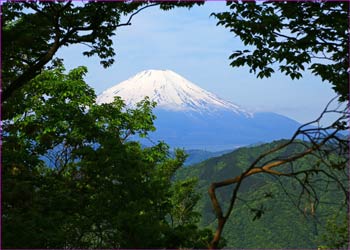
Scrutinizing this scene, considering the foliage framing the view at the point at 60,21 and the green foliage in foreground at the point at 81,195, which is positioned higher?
the foliage framing the view at the point at 60,21

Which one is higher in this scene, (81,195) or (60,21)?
(60,21)

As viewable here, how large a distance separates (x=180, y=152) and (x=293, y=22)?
26.4 metres

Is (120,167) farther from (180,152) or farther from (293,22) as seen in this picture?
(180,152)

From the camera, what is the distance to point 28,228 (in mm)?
9875

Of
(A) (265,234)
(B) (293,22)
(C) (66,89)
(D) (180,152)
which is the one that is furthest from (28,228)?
(A) (265,234)

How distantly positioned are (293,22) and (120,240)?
594cm

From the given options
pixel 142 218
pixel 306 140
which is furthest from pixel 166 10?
pixel 306 140

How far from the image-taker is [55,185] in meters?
14.0

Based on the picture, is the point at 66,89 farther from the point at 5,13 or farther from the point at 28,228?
the point at 28,228

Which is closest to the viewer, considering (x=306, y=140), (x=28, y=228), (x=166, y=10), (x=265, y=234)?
(x=306, y=140)

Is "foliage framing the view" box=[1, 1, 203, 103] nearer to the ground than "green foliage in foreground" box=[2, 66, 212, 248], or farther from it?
farther from it

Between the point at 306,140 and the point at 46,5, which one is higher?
the point at 46,5

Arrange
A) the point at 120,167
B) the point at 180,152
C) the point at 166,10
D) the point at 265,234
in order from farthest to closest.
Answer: the point at 265,234, the point at 180,152, the point at 120,167, the point at 166,10

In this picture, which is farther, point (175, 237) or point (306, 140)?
point (175, 237)
